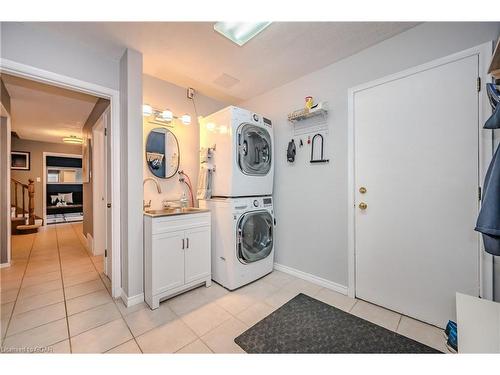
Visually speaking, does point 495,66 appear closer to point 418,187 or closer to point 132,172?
point 418,187

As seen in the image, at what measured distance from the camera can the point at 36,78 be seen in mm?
1625

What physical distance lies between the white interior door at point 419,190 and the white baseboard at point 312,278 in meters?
0.19

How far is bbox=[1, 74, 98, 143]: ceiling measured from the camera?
256 cm

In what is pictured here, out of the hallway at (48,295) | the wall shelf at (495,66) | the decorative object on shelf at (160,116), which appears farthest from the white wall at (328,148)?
the hallway at (48,295)

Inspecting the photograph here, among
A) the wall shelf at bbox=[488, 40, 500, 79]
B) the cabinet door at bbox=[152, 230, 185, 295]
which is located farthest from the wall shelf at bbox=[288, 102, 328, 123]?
the cabinet door at bbox=[152, 230, 185, 295]

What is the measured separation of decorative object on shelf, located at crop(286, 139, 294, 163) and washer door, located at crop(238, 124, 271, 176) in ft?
0.77

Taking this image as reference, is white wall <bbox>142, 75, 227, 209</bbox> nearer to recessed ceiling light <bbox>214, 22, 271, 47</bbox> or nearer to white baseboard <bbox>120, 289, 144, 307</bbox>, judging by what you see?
white baseboard <bbox>120, 289, 144, 307</bbox>

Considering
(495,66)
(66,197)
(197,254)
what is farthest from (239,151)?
(66,197)

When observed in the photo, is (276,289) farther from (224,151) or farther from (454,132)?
(454,132)

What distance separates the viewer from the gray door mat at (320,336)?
A: 1357mm

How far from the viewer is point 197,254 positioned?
2.12m

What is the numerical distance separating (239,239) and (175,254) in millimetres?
649

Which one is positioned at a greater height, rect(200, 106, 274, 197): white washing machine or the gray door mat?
rect(200, 106, 274, 197): white washing machine
